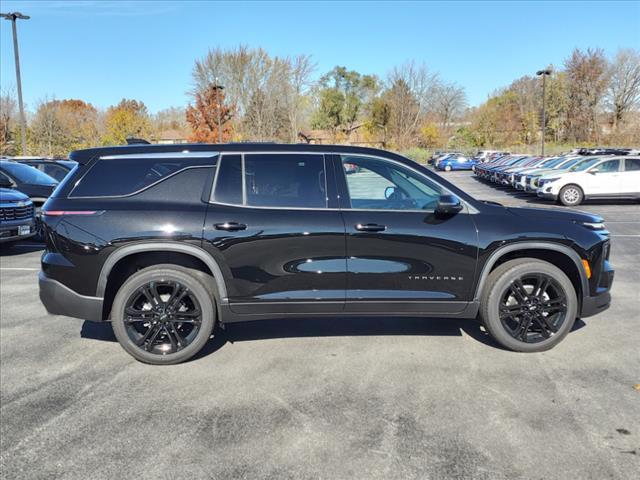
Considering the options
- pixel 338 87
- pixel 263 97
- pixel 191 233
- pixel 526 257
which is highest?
pixel 338 87

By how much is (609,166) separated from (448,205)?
16.2 m

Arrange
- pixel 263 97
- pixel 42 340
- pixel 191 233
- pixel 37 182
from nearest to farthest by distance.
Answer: pixel 191 233
pixel 42 340
pixel 37 182
pixel 263 97

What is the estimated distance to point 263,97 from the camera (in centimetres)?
4744

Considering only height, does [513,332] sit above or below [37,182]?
below

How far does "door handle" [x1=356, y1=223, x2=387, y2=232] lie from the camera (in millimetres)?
4016

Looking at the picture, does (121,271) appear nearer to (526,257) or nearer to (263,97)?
(526,257)

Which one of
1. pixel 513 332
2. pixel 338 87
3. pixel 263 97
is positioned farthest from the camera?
pixel 338 87

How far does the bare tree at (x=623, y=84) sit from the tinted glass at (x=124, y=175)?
5586 centimetres

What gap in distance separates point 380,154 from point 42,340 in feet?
11.8

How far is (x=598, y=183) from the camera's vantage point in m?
17.1

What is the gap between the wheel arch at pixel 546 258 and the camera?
13.5 feet

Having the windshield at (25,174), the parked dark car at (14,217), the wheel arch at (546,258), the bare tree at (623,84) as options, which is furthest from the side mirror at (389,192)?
the bare tree at (623,84)

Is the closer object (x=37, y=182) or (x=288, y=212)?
(x=288, y=212)

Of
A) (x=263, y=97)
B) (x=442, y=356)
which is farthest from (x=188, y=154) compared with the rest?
(x=263, y=97)
